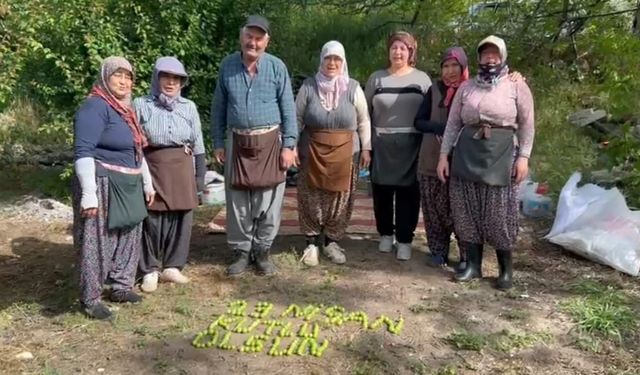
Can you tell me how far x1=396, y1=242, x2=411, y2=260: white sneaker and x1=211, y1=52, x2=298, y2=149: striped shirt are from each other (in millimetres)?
1089

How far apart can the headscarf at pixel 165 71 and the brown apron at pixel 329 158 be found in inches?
36.8

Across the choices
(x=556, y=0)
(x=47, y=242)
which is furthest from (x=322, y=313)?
(x=556, y=0)

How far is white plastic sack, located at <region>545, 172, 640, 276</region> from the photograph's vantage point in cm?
441

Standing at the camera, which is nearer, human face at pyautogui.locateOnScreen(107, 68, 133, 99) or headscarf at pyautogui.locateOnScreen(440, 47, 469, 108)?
human face at pyautogui.locateOnScreen(107, 68, 133, 99)

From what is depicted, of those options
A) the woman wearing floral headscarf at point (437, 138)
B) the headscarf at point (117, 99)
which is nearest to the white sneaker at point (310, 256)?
the woman wearing floral headscarf at point (437, 138)

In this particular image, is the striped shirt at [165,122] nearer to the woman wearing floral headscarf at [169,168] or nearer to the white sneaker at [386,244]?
the woman wearing floral headscarf at [169,168]

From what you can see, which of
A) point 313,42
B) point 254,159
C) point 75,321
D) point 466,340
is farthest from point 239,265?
point 313,42

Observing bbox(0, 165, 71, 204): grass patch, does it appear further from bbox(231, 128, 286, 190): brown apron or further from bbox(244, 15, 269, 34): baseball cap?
bbox(244, 15, 269, 34): baseball cap

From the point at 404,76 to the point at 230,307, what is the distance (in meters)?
1.84

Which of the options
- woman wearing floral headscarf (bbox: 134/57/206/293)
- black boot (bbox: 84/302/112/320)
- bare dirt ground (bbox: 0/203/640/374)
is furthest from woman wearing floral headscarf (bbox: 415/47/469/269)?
black boot (bbox: 84/302/112/320)

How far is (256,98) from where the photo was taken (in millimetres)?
4059

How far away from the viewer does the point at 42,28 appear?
5848 millimetres

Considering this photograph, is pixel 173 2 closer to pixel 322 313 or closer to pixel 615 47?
pixel 322 313

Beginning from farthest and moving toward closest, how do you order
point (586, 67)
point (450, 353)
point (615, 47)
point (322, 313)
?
point (586, 67) → point (615, 47) → point (322, 313) → point (450, 353)
